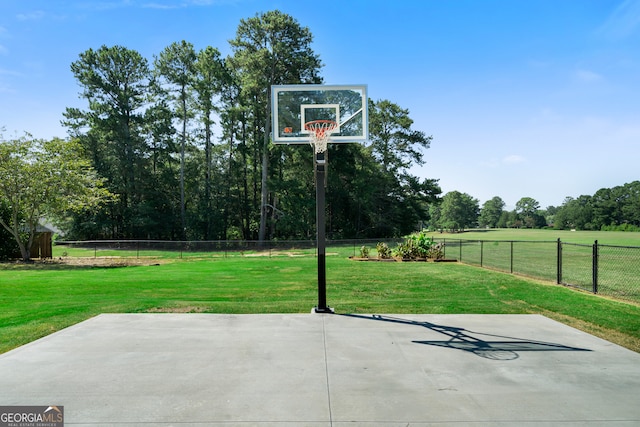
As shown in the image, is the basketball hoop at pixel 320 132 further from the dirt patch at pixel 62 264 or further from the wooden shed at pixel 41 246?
the wooden shed at pixel 41 246

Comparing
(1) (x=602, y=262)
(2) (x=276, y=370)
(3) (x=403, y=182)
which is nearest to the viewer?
(2) (x=276, y=370)

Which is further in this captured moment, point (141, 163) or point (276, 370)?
point (141, 163)

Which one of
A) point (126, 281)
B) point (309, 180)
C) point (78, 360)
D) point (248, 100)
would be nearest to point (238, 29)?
point (248, 100)

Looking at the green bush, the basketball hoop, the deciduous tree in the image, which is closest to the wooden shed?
the deciduous tree

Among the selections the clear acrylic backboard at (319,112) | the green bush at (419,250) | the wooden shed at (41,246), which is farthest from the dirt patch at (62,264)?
the clear acrylic backboard at (319,112)

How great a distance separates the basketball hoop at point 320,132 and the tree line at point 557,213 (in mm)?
48940

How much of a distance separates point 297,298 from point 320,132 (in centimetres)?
363

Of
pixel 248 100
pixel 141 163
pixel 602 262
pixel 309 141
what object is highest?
pixel 248 100

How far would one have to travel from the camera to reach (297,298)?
27.6 ft

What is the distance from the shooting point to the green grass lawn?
6316 mm

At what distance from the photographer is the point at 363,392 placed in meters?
3.52

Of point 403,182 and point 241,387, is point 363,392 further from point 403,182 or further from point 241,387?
point 403,182

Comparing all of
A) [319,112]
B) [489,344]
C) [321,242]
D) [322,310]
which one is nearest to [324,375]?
[489,344]

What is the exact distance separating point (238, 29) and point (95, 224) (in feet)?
76.6
